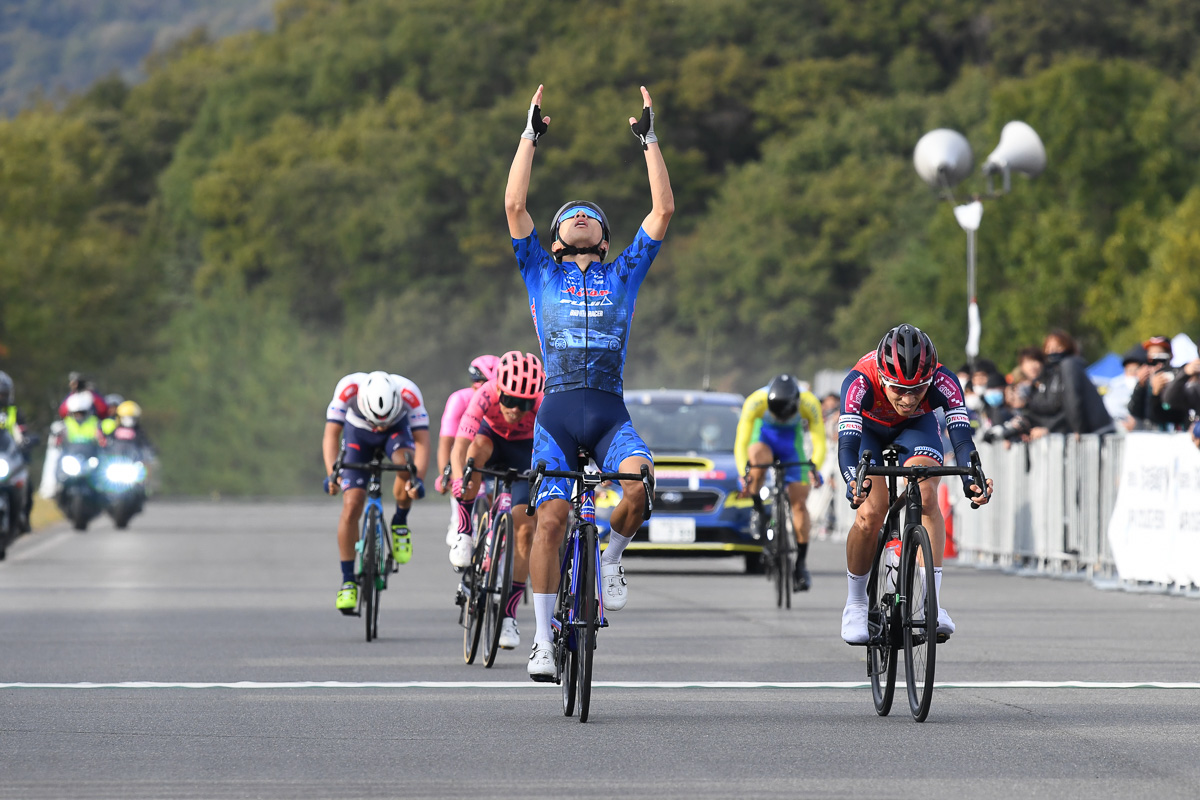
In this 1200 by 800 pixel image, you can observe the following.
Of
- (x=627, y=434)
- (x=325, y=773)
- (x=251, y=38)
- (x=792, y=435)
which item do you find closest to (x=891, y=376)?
(x=627, y=434)

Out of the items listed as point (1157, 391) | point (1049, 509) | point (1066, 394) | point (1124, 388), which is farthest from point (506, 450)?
point (1124, 388)

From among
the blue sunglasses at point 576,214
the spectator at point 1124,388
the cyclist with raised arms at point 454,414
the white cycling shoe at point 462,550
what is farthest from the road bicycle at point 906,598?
the spectator at point 1124,388

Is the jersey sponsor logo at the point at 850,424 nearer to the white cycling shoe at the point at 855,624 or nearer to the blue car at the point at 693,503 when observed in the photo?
the white cycling shoe at the point at 855,624

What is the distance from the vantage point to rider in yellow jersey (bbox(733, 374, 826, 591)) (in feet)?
63.9

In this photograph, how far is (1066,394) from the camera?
22500mm

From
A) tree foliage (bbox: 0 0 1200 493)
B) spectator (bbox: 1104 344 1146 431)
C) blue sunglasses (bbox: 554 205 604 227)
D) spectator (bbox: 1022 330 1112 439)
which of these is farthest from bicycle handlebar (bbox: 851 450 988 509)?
tree foliage (bbox: 0 0 1200 493)

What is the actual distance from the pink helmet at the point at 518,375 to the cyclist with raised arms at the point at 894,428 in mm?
2667

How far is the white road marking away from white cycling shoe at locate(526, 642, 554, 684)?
1481 millimetres

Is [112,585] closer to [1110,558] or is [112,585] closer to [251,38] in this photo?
[1110,558]

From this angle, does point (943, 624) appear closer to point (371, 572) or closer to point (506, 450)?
point (506, 450)

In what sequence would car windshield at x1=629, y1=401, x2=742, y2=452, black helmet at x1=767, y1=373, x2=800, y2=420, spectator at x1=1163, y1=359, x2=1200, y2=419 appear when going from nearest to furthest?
1. black helmet at x1=767, y1=373, x2=800, y2=420
2. spectator at x1=1163, y1=359, x2=1200, y2=419
3. car windshield at x1=629, y1=401, x2=742, y2=452

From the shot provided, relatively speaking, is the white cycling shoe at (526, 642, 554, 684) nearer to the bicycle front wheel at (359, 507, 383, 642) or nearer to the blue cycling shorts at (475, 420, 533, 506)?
the blue cycling shorts at (475, 420, 533, 506)

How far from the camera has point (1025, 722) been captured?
10281 mm

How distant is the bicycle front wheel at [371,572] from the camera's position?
1525 cm
